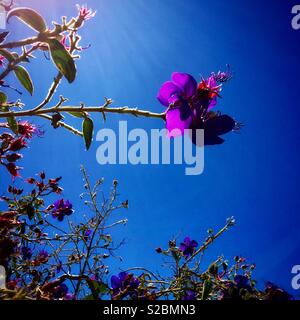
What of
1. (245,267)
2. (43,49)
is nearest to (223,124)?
(43,49)

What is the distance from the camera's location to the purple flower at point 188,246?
6.75ft

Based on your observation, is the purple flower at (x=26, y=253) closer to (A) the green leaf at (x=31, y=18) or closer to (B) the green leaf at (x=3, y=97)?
(B) the green leaf at (x=3, y=97)

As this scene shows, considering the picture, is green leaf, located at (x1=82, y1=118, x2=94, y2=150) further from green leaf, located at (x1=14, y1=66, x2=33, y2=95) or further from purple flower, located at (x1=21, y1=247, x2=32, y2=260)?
purple flower, located at (x1=21, y1=247, x2=32, y2=260)

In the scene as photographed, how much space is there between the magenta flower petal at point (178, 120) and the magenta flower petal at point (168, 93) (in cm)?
5

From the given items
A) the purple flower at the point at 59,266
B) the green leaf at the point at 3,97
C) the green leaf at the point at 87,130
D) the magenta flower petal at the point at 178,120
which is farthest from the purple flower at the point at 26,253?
the magenta flower petal at the point at 178,120

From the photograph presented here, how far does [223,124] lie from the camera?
0.66m

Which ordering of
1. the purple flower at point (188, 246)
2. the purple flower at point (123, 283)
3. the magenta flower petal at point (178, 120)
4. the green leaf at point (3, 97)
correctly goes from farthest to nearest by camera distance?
the purple flower at point (188, 246)
the purple flower at point (123, 283)
the green leaf at point (3, 97)
the magenta flower petal at point (178, 120)

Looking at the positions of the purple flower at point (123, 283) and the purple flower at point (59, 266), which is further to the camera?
the purple flower at point (59, 266)

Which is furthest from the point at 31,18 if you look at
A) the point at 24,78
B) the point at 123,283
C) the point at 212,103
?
the point at 123,283

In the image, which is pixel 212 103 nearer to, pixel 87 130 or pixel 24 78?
pixel 87 130

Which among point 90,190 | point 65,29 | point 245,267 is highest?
point 90,190

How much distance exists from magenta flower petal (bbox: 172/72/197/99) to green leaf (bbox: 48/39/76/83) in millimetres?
233
